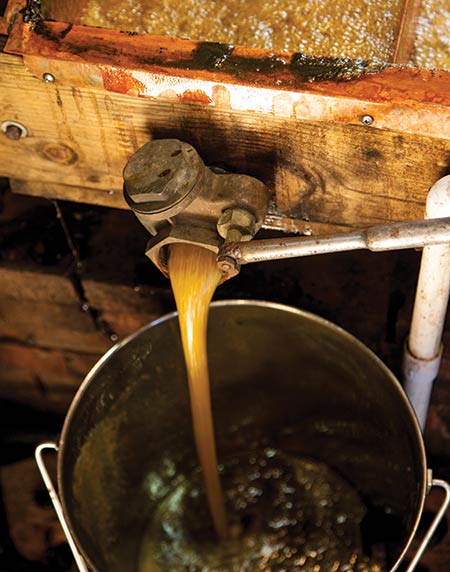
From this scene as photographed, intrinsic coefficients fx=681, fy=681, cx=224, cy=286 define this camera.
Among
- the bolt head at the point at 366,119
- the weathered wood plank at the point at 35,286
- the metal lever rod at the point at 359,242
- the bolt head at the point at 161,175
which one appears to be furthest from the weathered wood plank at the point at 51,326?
the bolt head at the point at 366,119

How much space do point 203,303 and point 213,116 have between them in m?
0.51

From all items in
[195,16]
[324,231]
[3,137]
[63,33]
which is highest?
[195,16]

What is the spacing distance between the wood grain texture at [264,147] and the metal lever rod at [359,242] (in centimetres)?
29

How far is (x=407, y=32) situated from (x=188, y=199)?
1022 mm

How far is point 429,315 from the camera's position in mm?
1859

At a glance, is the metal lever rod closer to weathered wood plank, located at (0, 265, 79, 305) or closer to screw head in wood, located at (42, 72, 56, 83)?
screw head in wood, located at (42, 72, 56, 83)

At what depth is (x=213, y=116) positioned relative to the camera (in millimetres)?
1748

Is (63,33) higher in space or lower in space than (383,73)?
higher

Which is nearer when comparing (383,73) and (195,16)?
(383,73)

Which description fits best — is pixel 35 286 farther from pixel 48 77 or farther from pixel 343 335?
pixel 343 335

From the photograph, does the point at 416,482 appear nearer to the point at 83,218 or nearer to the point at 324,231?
the point at 324,231

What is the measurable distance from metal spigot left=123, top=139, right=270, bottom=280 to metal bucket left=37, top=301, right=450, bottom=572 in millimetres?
425

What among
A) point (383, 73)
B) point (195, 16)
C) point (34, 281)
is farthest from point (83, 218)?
point (383, 73)

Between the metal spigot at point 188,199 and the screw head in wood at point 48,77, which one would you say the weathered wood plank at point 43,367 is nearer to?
the metal spigot at point 188,199
